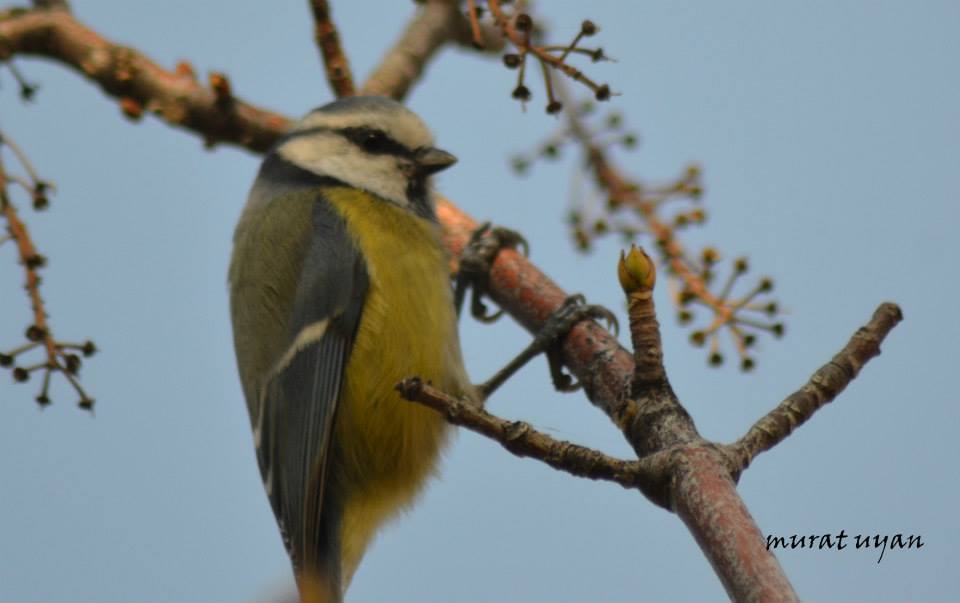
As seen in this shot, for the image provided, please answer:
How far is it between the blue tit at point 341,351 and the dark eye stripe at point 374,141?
1 centimetres

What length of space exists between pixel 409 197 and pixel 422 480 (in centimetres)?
74

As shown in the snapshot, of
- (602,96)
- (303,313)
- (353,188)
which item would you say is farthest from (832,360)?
(353,188)

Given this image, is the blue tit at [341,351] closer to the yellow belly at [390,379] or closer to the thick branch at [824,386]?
the yellow belly at [390,379]

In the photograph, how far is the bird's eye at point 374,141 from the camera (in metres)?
2.99

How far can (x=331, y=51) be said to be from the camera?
9.93 feet

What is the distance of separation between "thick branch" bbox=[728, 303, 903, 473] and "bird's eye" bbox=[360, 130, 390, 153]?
1.47 meters

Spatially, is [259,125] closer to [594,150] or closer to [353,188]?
[353,188]

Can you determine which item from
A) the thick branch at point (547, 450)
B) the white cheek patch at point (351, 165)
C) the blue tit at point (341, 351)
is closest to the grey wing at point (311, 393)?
the blue tit at point (341, 351)

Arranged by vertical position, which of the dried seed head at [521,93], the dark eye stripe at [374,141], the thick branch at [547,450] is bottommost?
the thick branch at [547,450]

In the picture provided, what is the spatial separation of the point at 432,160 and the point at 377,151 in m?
0.15

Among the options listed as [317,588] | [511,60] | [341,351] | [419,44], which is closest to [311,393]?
[341,351]

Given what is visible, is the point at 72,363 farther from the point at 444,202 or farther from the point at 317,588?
the point at 444,202

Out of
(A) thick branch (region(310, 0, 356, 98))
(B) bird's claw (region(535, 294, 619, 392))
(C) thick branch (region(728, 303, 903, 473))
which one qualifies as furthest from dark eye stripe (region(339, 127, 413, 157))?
(C) thick branch (region(728, 303, 903, 473))

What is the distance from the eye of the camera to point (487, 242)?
3.02 meters
